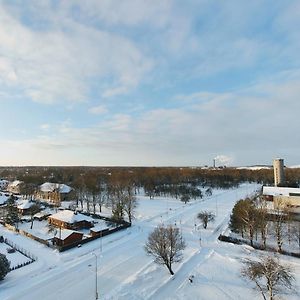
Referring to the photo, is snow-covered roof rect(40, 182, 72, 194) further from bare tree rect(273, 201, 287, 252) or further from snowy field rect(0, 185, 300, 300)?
bare tree rect(273, 201, 287, 252)

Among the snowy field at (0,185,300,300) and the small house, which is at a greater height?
Result: the small house

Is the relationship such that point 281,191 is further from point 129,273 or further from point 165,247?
point 129,273

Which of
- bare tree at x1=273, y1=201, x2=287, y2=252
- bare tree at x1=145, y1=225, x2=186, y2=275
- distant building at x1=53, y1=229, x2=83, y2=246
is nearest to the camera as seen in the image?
bare tree at x1=145, y1=225, x2=186, y2=275

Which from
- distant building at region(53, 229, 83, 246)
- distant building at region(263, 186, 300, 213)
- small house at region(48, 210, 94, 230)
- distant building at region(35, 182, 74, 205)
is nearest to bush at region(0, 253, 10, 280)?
distant building at region(53, 229, 83, 246)

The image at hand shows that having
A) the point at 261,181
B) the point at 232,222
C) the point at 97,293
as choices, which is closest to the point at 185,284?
the point at 97,293

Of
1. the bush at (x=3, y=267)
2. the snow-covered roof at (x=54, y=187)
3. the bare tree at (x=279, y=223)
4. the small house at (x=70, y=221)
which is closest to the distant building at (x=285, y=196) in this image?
the bare tree at (x=279, y=223)

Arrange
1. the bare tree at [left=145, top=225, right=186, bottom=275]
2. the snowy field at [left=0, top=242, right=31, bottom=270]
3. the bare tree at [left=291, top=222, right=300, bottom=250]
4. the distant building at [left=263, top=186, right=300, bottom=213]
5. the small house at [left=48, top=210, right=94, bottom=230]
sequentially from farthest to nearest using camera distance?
1. the distant building at [left=263, top=186, right=300, bottom=213]
2. the small house at [left=48, top=210, right=94, bottom=230]
3. the bare tree at [left=291, top=222, right=300, bottom=250]
4. the snowy field at [left=0, top=242, right=31, bottom=270]
5. the bare tree at [left=145, top=225, right=186, bottom=275]

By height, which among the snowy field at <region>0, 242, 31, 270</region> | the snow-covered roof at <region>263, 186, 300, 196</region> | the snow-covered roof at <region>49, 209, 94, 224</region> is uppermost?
the snow-covered roof at <region>263, 186, 300, 196</region>

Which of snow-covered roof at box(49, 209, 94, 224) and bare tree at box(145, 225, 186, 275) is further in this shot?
snow-covered roof at box(49, 209, 94, 224)

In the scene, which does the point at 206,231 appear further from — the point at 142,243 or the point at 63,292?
the point at 63,292
